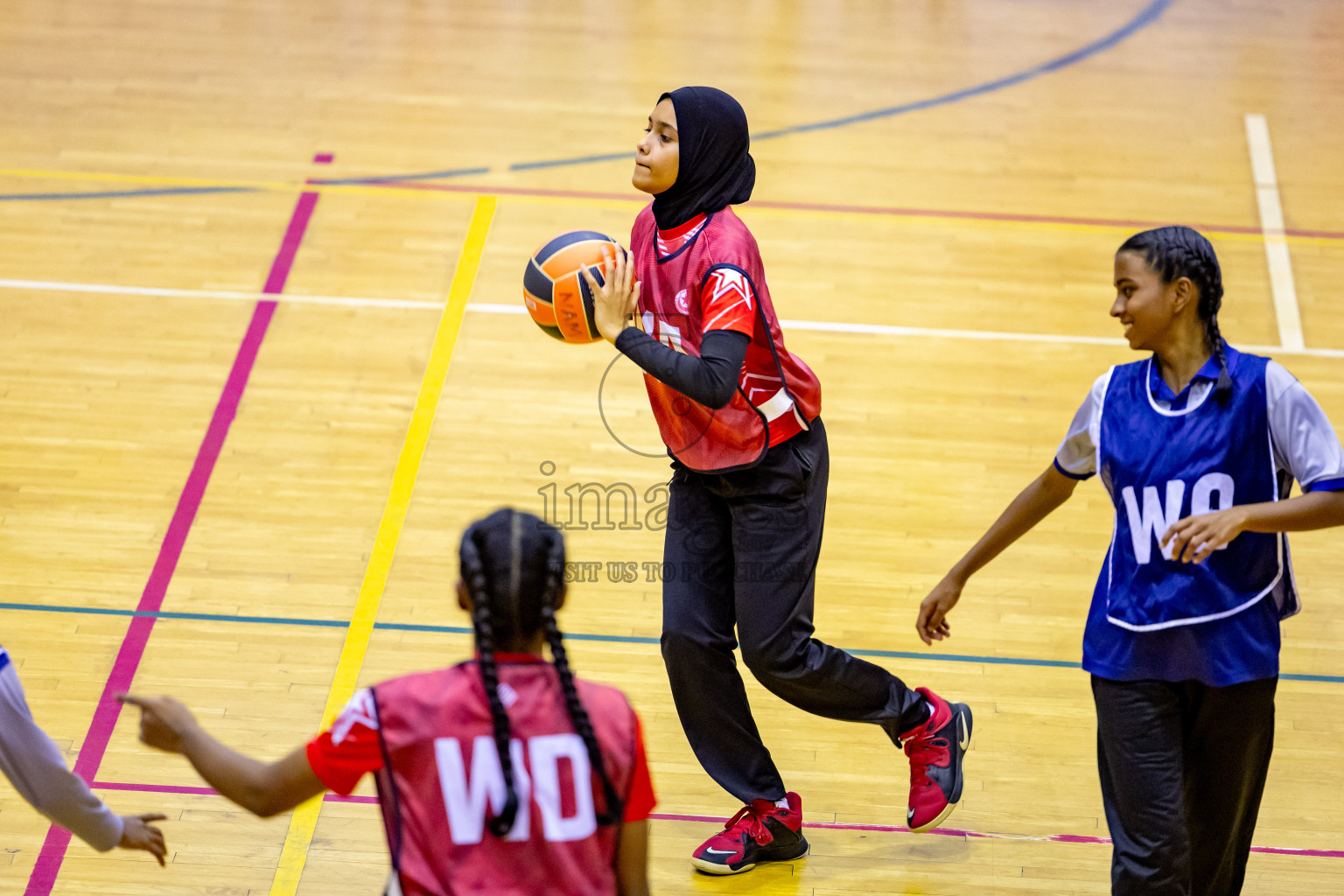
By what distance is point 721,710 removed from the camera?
13.0ft

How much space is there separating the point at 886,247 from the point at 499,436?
262 centimetres

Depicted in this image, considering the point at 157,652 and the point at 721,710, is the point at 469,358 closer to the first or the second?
the point at 157,652

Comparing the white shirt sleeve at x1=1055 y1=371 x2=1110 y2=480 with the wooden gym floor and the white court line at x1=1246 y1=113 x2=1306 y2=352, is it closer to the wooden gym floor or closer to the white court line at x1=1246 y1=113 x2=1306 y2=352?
the wooden gym floor

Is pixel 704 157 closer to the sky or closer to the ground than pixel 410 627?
closer to the sky

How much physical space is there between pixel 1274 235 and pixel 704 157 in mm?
5230

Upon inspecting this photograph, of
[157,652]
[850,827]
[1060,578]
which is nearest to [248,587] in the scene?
[157,652]

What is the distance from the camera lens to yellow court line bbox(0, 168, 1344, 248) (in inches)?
308

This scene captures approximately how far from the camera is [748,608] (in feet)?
12.7

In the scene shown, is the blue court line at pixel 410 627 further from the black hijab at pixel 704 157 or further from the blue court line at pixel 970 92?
the blue court line at pixel 970 92

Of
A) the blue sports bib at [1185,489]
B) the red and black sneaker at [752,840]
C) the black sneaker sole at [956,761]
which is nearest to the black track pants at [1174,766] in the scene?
the blue sports bib at [1185,489]

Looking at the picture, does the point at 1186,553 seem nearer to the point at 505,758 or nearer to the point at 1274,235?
the point at 505,758

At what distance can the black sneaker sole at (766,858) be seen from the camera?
4059 mm

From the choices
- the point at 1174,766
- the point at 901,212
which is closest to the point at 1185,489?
the point at 1174,766

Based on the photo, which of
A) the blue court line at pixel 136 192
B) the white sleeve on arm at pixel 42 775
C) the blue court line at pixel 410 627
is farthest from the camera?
the blue court line at pixel 136 192
